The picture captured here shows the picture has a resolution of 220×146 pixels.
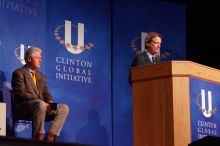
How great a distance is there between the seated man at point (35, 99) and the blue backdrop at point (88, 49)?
543mm

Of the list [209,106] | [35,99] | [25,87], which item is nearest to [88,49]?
[25,87]

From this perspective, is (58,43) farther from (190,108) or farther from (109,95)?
(190,108)

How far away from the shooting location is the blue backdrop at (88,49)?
6.96 m

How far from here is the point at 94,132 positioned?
7523mm

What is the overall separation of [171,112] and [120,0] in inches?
136

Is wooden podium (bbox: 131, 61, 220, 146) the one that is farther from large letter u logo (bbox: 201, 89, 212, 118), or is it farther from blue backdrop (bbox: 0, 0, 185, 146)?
blue backdrop (bbox: 0, 0, 185, 146)

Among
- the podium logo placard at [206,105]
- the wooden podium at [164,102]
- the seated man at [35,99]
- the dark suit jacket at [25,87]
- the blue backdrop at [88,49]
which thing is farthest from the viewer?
the blue backdrop at [88,49]

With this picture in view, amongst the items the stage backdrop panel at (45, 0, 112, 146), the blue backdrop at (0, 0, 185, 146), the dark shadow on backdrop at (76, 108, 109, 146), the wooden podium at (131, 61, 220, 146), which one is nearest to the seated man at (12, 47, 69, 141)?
the blue backdrop at (0, 0, 185, 146)

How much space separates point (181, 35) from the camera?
845 cm

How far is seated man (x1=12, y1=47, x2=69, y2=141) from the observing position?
5859 millimetres

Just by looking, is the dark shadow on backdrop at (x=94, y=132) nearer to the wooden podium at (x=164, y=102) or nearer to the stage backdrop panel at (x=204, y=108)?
the wooden podium at (x=164, y=102)

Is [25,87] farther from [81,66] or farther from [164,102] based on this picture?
[164,102]

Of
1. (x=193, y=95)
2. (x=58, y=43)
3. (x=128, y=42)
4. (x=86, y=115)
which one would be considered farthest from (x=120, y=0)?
(x=193, y=95)

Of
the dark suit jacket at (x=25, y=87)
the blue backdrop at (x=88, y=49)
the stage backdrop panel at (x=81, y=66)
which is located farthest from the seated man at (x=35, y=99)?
the stage backdrop panel at (x=81, y=66)
